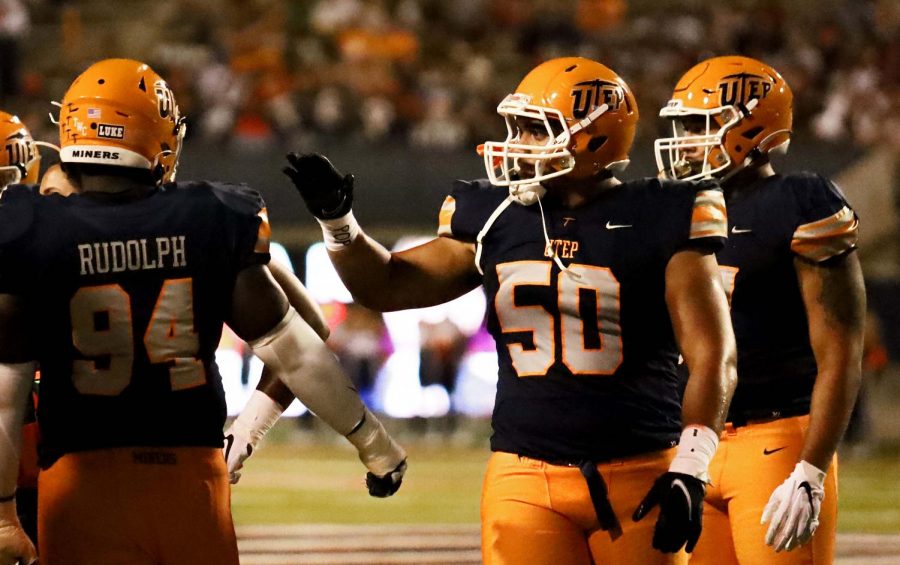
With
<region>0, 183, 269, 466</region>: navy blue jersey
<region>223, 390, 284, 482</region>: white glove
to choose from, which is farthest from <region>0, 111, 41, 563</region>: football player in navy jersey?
<region>223, 390, 284, 482</region>: white glove

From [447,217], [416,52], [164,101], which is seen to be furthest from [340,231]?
[416,52]

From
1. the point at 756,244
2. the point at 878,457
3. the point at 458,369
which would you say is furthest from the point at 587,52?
the point at 756,244

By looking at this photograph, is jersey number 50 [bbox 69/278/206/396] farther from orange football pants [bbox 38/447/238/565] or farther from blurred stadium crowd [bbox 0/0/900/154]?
blurred stadium crowd [bbox 0/0/900/154]

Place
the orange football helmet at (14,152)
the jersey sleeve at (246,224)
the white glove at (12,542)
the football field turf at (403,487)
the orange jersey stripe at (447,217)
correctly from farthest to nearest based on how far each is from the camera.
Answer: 1. the football field turf at (403,487)
2. the orange football helmet at (14,152)
3. the orange jersey stripe at (447,217)
4. the jersey sleeve at (246,224)
5. the white glove at (12,542)

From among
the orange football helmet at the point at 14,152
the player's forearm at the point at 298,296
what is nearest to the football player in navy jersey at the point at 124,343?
the player's forearm at the point at 298,296

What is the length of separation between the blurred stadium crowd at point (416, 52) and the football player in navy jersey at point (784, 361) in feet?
28.4

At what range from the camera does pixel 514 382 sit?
3516 mm

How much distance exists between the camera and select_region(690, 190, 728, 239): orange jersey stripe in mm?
3408

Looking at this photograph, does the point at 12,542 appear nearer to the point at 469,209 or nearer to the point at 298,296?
the point at 298,296

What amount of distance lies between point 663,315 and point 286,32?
11.4 meters

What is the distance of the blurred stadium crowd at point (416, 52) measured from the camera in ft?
42.8

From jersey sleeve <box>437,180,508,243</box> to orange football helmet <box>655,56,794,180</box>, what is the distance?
2.10 ft

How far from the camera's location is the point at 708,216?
3418mm

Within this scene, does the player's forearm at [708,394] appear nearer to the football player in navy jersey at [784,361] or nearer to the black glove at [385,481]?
the football player in navy jersey at [784,361]
